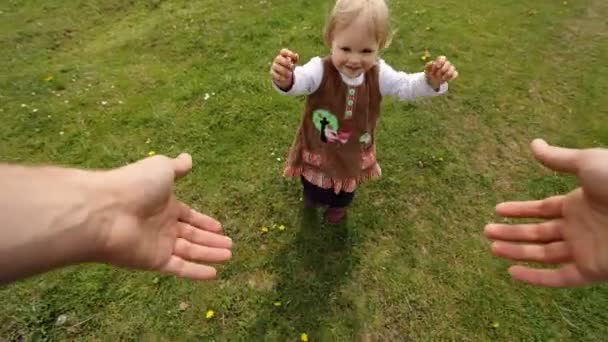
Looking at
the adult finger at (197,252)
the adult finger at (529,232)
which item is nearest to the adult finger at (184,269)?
the adult finger at (197,252)

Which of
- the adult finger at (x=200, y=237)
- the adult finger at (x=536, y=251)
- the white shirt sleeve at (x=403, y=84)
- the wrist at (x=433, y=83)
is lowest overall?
the adult finger at (x=200, y=237)

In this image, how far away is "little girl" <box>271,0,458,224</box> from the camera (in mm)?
2617

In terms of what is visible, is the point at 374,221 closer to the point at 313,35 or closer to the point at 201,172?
the point at 201,172

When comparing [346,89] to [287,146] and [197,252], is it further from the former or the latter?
[287,146]

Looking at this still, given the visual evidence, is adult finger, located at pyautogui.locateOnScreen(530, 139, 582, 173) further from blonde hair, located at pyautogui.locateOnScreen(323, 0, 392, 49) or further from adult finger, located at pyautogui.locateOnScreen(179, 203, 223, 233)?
adult finger, located at pyautogui.locateOnScreen(179, 203, 223, 233)

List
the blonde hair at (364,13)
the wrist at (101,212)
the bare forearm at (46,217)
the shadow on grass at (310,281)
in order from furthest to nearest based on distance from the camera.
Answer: the shadow on grass at (310,281), the blonde hair at (364,13), the wrist at (101,212), the bare forearm at (46,217)

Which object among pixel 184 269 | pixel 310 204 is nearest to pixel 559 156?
pixel 184 269

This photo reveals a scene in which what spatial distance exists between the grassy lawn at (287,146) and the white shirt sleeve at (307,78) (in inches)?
58.0

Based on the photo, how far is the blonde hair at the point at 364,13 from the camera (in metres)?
2.55

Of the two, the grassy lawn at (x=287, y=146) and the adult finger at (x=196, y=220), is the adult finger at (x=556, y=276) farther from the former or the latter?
the adult finger at (x=196, y=220)

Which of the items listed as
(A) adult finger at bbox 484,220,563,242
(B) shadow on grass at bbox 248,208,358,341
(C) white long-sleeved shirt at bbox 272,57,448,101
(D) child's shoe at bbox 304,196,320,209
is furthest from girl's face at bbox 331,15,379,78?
(B) shadow on grass at bbox 248,208,358,341

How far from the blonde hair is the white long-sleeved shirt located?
9.9 inches

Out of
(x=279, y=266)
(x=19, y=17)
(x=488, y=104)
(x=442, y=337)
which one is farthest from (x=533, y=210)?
(x=19, y=17)

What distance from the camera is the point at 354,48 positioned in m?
2.64
